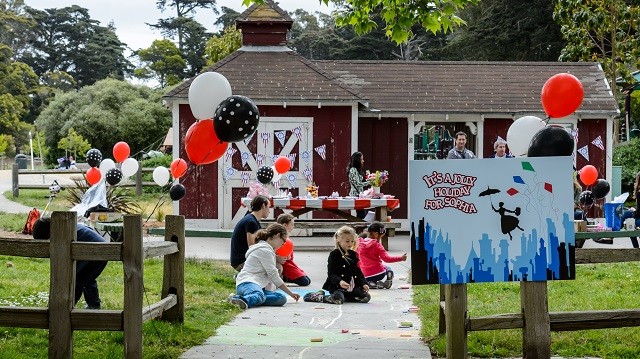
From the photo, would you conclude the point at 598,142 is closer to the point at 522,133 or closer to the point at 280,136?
the point at 280,136

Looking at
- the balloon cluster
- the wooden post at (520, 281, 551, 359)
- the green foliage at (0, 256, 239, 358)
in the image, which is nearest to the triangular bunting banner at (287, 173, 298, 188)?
the green foliage at (0, 256, 239, 358)

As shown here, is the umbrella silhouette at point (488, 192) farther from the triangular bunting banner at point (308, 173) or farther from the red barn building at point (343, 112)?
the triangular bunting banner at point (308, 173)

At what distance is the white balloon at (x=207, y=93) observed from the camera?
10.6 metres

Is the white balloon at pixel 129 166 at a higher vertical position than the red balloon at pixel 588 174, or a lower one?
higher

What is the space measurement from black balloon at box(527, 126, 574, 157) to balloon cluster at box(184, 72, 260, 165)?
3548 millimetres

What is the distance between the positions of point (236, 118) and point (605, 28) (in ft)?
78.6

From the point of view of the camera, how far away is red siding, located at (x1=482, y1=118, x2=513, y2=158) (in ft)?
71.8

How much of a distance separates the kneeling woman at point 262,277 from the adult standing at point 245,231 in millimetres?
1242

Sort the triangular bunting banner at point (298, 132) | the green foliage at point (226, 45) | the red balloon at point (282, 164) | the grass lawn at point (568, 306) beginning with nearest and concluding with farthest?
the grass lawn at point (568, 306) < the red balloon at point (282, 164) < the triangular bunting banner at point (298, 132) < the green foliage at point (226, 45)

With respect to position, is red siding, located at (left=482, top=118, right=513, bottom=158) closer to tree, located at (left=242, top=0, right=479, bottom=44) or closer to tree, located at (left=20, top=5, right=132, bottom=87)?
tree, located at (left=242, top=0, right=479, bottom=44)

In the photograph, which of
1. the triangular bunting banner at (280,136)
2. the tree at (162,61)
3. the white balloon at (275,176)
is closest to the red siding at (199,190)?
the triangular bunting banner at (280,136)

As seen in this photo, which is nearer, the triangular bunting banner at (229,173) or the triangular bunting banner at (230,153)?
the triangular bunting banner at (230,153)

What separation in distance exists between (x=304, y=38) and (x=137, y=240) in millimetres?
60651

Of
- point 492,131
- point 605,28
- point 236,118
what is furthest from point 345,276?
point 605,28
